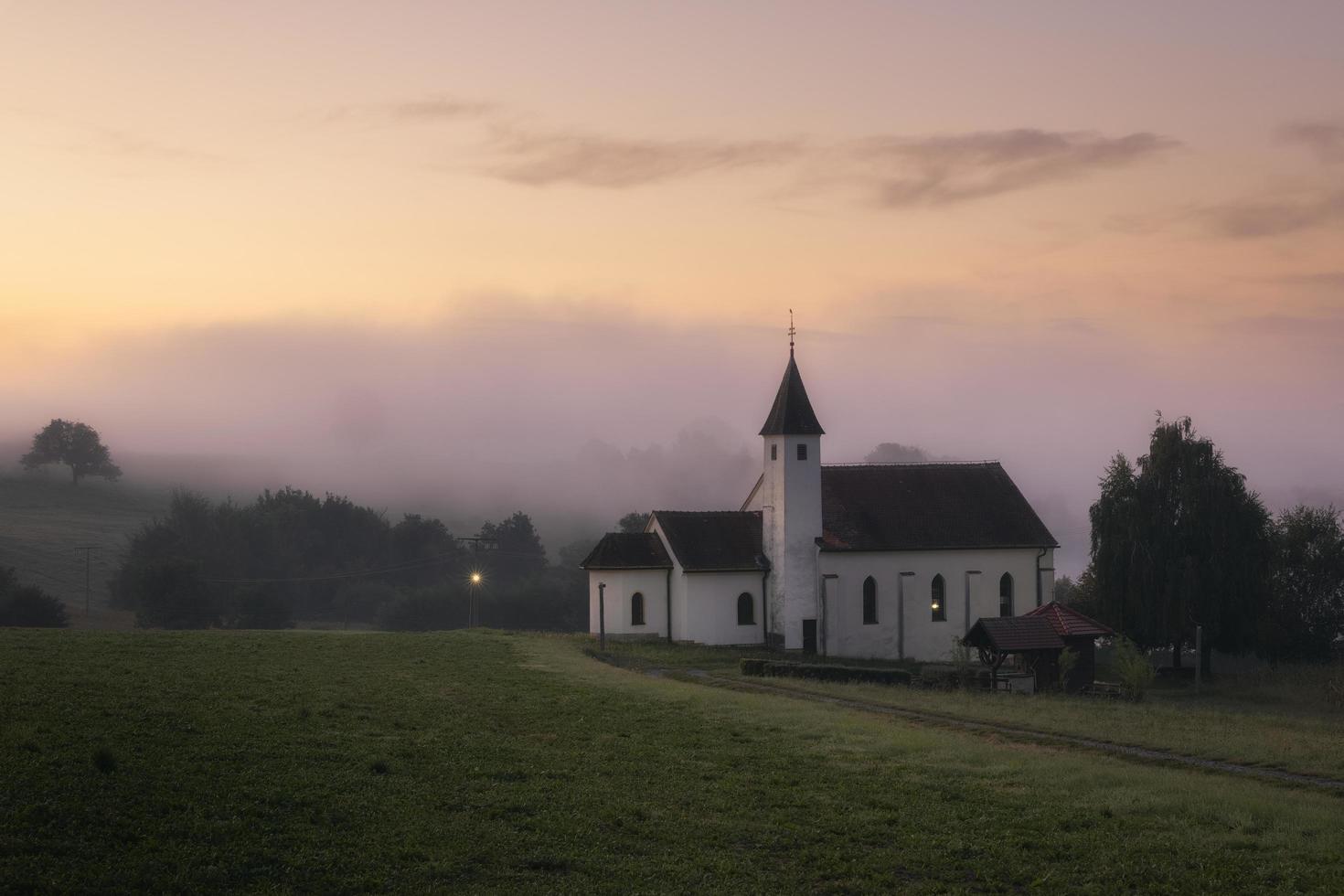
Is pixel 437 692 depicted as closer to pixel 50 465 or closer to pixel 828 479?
pixel 828 479

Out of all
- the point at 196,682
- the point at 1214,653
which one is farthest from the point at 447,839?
the point at 1214,653

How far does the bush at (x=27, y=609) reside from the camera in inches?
3061

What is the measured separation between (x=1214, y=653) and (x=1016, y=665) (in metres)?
25.7

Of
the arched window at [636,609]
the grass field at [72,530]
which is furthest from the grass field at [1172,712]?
the grass field at [72,530]

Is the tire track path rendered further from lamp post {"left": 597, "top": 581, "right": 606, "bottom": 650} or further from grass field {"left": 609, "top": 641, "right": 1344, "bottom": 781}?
lamp post {"left": 597, "top": 581, "right": 606, "bottom": 650}

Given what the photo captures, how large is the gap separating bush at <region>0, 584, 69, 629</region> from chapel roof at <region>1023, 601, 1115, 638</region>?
60.7 meters

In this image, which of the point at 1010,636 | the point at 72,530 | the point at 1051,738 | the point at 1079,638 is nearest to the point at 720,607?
the point at 1010,636

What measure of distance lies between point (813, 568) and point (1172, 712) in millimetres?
23058

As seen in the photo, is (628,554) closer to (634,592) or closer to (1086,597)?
(634,592)

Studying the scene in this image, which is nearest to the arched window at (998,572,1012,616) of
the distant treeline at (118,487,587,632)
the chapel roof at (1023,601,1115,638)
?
the chapel roof at (1023,601,1115,638)

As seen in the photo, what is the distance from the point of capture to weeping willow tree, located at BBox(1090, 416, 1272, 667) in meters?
60.7

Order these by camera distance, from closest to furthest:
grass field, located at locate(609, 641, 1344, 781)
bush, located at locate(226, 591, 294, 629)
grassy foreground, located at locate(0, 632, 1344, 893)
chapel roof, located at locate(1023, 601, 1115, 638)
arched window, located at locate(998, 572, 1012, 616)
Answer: grassy foreground, located at locate(0, 632, 1344, 893), grass field, located at locate(609, 641, 1344, 781), chapel roof, located at locate(1023, 601, 1115, 638), arched window, located at locate(998, 572, 1012, 616), bush, located at locate(226, 591, 294, 629)

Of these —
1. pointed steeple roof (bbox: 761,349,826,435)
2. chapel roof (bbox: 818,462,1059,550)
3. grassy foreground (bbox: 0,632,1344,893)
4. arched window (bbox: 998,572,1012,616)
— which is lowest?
grassy foreground (bbox: 0,632,1344,893)

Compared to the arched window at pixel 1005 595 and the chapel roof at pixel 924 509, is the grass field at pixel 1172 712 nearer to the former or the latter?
the arched window at pixel 1005 595
